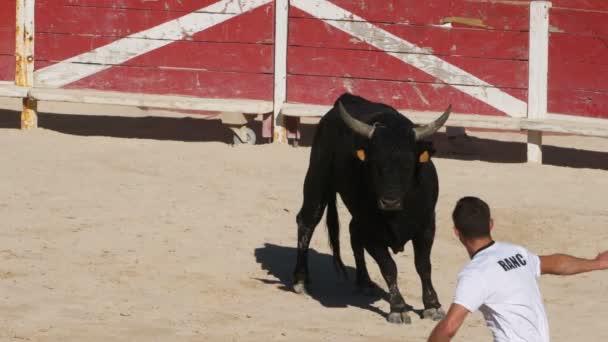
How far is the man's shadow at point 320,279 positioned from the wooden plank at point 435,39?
3652 mm

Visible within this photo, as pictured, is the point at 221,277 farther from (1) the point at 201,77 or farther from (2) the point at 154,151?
(1) the point at 201,77

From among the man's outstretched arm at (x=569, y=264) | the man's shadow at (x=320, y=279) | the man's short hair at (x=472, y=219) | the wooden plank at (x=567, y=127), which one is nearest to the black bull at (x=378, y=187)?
the man's shadow at (x=320, y=279)

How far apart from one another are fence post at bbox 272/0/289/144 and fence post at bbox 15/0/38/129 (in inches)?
86.7

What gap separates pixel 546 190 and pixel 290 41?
9.57 ft

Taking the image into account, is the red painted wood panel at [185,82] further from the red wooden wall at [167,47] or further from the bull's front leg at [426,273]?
the bull's front leg at [426,273]

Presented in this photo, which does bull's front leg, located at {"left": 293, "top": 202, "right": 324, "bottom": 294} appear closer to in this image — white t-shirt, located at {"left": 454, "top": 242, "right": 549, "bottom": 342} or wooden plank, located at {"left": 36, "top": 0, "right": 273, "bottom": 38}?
white t-shirt, located at {"left": 454, "top": 242, "right": 549, "bottom": 342}

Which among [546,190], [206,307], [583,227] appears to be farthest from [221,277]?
[546,190]

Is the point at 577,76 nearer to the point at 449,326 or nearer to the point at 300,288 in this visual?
the point at 300,288

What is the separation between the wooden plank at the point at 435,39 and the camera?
13.4 metres

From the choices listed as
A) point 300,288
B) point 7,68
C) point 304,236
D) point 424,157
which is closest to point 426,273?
point 424,157

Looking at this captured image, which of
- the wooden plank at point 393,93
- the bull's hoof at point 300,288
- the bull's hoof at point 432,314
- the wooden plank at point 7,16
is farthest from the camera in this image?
the wooden plank at point 7,16

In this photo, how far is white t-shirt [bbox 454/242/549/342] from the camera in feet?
16.7

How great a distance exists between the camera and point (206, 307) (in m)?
8.55

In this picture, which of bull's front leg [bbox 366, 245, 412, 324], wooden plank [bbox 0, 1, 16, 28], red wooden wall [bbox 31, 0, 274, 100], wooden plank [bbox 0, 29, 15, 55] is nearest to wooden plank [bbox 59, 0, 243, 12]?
red wooden wall [bbox 31, 0, 274, 100]
